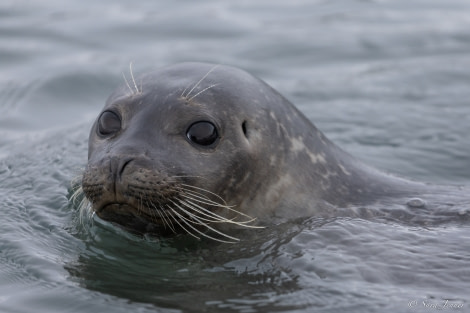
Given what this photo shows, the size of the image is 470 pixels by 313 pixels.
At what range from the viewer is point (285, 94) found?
11.5 meters

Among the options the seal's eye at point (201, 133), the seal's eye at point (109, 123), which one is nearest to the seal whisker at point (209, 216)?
the seal's eye at point (201, 133)

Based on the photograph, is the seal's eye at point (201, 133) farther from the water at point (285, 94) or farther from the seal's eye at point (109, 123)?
the water at point (285, 94)

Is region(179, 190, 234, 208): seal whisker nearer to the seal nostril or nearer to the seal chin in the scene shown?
the seal chin

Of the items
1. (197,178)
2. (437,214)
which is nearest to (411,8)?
(437,214)

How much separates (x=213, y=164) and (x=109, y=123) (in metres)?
0.71

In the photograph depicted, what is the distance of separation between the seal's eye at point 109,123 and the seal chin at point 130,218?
52 cm

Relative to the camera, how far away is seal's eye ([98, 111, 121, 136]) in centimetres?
639

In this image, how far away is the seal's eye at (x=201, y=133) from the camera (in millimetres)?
6262

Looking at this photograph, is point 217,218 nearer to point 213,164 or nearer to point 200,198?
point 200,198

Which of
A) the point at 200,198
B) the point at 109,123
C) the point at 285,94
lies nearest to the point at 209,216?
the point at 200,198

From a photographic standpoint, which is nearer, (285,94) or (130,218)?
(130,218)

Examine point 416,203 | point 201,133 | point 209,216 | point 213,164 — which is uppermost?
point 201,133

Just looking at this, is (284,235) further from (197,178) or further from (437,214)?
(437,214)

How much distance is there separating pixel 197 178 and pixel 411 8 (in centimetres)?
1002
